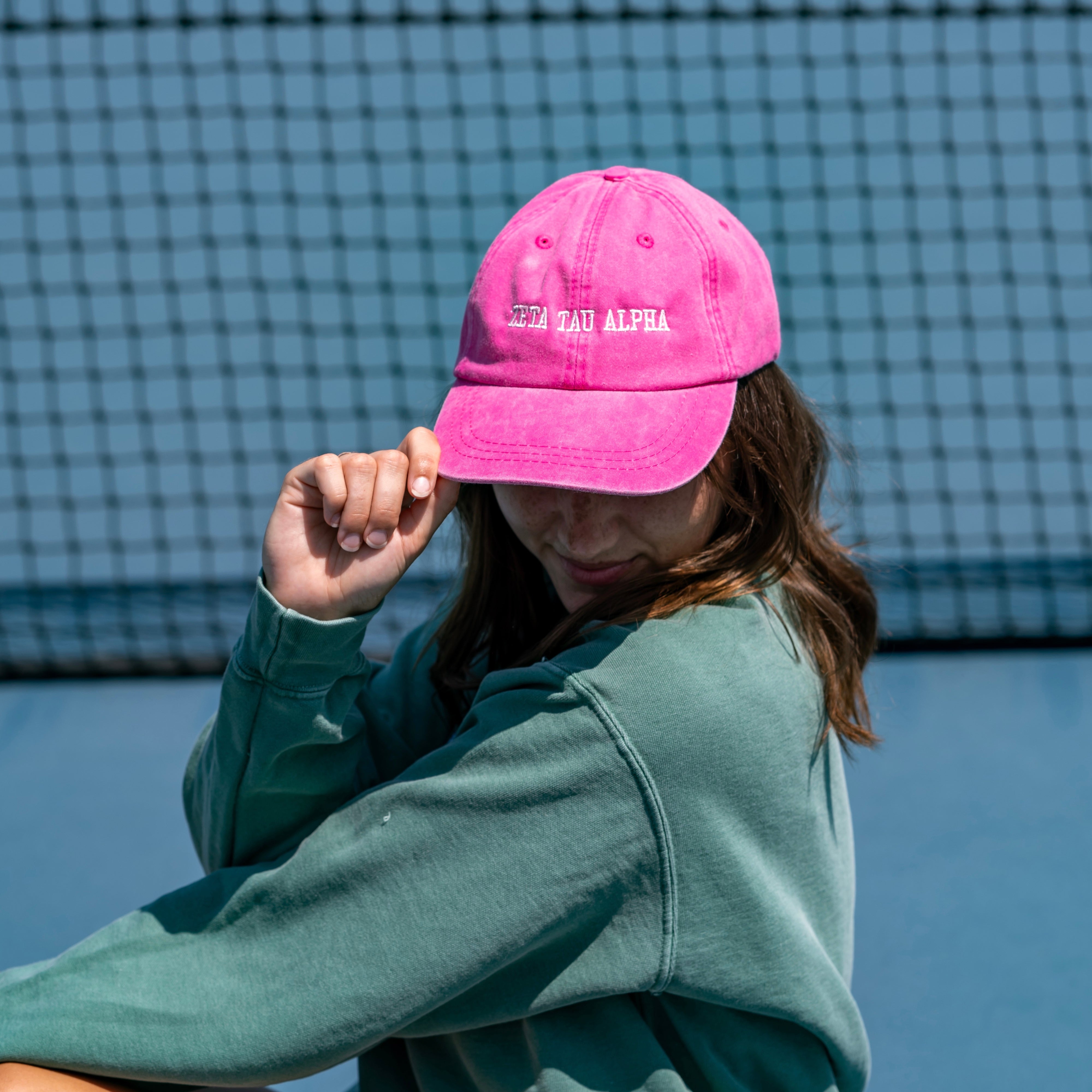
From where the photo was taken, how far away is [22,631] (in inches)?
110

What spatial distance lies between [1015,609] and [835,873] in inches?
76.2

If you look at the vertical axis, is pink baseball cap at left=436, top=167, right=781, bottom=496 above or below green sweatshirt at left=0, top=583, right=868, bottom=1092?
above

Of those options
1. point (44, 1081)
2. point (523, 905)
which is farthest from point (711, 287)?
point (44, 1081)

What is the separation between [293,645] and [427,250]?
3.62 metres

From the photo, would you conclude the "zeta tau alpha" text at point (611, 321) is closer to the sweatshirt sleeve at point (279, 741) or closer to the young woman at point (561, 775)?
the young woman at point (561, 775)

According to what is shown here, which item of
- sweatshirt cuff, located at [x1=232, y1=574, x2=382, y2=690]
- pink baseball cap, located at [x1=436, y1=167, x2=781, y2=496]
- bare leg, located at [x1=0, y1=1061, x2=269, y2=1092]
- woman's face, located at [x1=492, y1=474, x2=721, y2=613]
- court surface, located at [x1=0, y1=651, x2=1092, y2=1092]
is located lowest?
court surface, located at [x1=0, y1=651, x2=1092, y2=1092]

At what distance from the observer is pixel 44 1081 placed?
0.85 metres

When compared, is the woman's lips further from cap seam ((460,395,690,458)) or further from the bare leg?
the bare leg

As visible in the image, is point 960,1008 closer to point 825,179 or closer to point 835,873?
point 835,873

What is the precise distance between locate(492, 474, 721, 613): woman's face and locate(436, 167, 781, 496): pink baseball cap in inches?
2.2

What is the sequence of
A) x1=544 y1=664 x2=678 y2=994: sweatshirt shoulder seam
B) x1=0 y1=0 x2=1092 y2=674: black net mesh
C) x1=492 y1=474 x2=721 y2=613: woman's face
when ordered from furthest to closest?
x1=0 y1=0 x2=1092 y2=674: black net mesh < x1=492 y1=474 x2=721 y2=613: woman's face < x1=544 y1=664 x2=678 y2=994: sweatshirt shoulder seam

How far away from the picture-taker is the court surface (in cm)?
153

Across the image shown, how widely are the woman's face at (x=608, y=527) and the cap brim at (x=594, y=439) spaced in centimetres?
3

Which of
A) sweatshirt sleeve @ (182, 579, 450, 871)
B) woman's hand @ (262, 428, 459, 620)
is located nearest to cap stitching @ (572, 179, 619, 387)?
woman's hand @ (262, 428, 459, 620)
